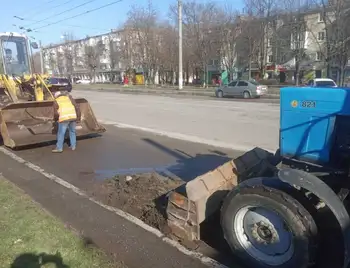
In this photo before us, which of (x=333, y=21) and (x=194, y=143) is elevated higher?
(x=333, y=21)

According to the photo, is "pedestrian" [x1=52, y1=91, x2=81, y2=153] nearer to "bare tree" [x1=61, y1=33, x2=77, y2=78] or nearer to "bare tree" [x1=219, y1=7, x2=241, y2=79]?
"bare tree" [x1=219, y1=7, x2=241, y2=79]

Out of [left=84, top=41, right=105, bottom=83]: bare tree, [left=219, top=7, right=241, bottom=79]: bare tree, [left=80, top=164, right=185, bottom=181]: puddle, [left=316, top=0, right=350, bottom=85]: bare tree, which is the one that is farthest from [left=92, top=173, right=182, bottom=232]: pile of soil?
[left=84, top=41, right=105, bottom=83]: bare tree

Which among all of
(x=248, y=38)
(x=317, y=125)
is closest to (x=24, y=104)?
(x=317, y=125)

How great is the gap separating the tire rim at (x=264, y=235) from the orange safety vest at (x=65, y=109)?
6023mm

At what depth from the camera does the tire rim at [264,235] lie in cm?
333

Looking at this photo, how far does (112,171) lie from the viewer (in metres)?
6.89

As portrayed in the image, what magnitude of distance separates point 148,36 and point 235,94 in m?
30.5

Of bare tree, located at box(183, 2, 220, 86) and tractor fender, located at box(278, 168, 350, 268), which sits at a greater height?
bare tree, located at box(183, 2, 220, 86)

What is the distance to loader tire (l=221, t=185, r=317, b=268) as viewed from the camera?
3.08m

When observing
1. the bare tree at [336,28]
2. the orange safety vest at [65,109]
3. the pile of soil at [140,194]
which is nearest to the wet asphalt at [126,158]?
the pile of soil at [140,194]

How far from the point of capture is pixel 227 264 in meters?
3.54

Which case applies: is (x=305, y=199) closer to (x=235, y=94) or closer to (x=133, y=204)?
(x=133, y=204)

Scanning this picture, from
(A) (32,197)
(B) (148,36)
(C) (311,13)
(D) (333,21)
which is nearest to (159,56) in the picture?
(B) (148,36)

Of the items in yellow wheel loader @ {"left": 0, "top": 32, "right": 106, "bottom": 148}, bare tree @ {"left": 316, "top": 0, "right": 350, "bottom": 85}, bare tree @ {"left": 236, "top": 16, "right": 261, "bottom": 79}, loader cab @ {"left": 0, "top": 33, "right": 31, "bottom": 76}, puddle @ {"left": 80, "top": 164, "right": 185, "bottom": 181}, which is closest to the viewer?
puddle @ {"left": 80, "top": 164, "right": 185, "bottom": 181}
